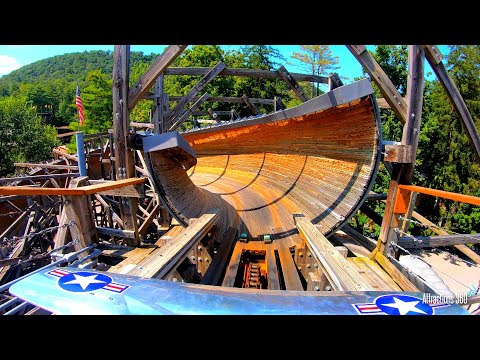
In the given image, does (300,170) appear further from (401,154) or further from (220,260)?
(220,260)

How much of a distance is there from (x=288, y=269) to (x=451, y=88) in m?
2.82

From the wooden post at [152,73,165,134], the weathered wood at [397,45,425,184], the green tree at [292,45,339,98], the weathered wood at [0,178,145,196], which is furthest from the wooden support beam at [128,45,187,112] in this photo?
the green tree at [292,45,339,98]

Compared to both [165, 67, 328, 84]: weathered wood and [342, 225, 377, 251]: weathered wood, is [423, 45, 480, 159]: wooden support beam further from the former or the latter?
[165, 67, 328, 84]: weathered wood

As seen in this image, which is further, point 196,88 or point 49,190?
point 196,88

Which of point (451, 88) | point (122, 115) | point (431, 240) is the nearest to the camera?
point (451, 88)

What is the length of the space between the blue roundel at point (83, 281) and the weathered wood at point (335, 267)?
118 centimetres

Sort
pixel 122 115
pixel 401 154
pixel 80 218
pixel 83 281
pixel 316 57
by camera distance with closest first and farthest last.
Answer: pixel 83 281 < pixel 80 218 < pixel 401 154 < pixel 122 115 < pixel 316 57

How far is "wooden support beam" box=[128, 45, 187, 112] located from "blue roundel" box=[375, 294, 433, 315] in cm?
319

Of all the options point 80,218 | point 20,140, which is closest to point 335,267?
point 80,218

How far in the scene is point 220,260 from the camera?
296cm

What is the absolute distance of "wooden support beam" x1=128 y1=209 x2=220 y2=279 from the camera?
5.27 ft

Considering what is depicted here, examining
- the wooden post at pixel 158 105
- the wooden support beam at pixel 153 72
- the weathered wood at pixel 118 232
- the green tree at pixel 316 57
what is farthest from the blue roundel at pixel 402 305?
the green tree at pixel 316 57

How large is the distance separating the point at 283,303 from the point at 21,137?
22.3m
